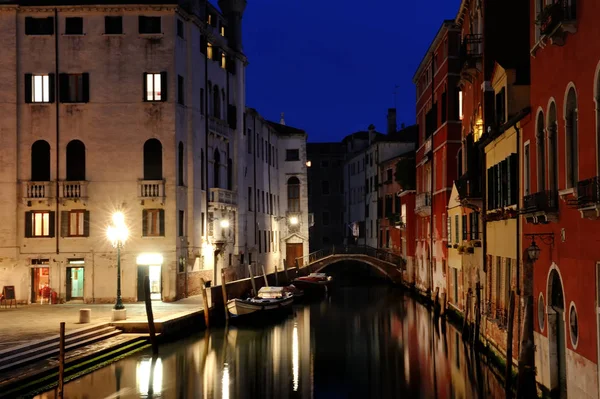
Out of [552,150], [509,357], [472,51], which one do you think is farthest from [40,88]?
[552,150]

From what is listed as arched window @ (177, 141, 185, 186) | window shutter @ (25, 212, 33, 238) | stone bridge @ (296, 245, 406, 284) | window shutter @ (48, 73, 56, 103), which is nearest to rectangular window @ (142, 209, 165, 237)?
arched window @ (177, 141, 185, 186)

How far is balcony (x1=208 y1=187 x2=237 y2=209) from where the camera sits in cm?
3609

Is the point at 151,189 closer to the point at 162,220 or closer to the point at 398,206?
the point at 162,220

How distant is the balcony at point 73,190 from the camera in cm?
3075

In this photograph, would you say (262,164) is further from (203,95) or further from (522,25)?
(522,25)

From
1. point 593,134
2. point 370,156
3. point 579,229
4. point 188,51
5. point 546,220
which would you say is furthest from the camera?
point 370,156

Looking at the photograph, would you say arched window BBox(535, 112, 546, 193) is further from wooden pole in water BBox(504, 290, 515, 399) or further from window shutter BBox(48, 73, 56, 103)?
window shutter BBox(48, 73, 56, 103)

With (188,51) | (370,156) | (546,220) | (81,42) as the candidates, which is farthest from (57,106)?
(370,156)

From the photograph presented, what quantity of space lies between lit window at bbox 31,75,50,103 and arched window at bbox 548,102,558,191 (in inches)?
903

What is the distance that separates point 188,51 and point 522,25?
600 inches

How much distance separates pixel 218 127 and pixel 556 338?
25.4m

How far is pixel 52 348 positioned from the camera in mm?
19828

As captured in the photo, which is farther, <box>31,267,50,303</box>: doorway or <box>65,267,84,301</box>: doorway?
<box>65,267,84,301</box>: doorway

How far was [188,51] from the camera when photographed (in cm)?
3294
